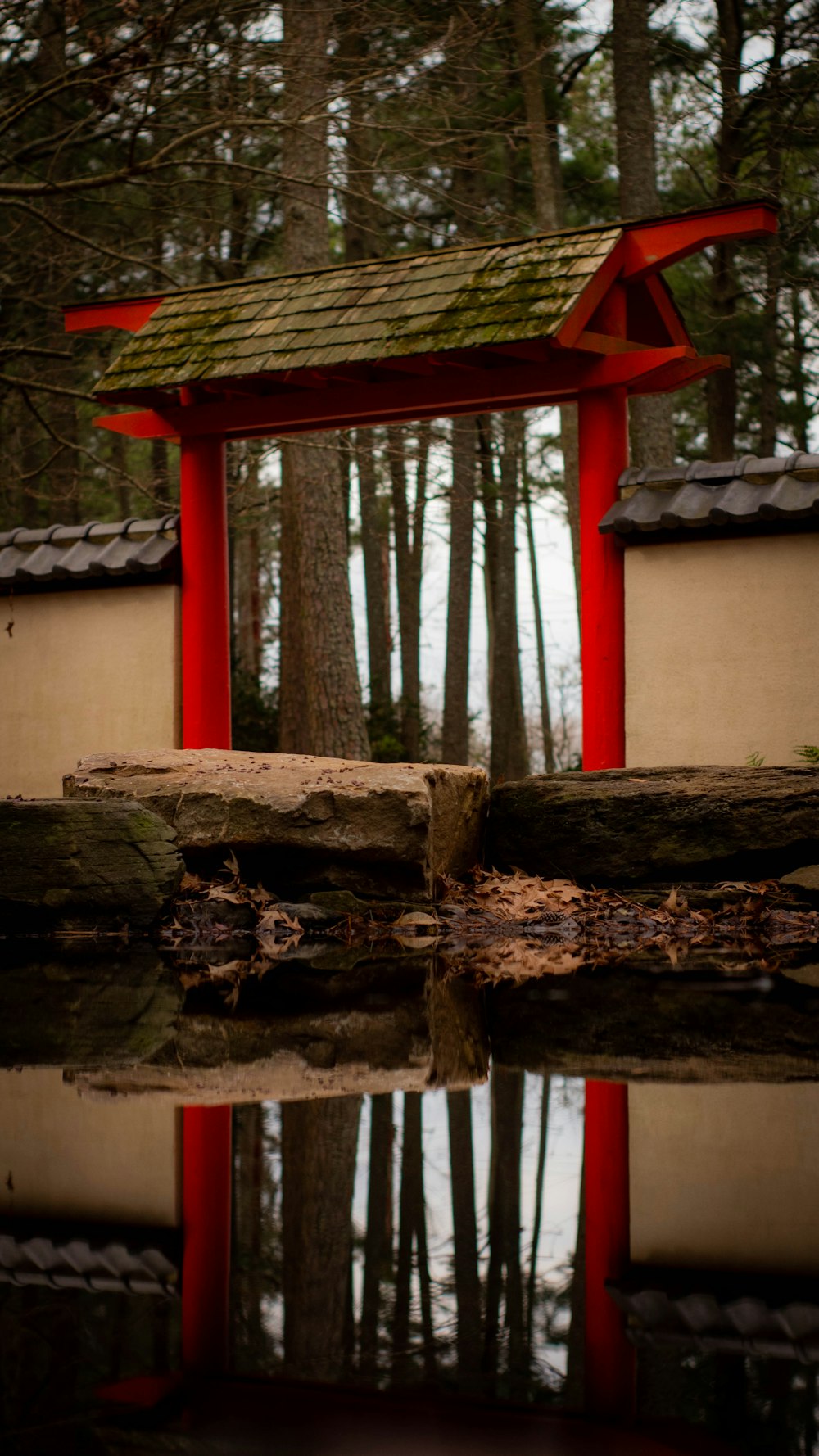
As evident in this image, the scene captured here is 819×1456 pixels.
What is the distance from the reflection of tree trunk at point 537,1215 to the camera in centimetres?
199

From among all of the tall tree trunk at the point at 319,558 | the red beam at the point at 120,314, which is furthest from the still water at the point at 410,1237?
the tall tree trunk at the point at 319,558

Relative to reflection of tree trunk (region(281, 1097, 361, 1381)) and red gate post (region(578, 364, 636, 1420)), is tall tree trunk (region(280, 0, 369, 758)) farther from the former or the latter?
reflection of tree trunk (region(281, 1097, 361, 1381))

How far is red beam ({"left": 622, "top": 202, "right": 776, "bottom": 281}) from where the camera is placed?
8.24m

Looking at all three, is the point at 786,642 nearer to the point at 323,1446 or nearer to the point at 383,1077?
the point at 383,1077

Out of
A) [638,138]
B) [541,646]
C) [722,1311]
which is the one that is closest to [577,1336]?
[722,1311]

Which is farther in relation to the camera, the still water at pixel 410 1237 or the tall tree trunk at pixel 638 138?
the tall tree trunk at pixel 638 138

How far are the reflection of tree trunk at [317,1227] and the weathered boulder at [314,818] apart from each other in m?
3.59

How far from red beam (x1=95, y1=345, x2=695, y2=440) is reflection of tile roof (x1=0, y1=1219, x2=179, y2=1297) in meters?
7.27

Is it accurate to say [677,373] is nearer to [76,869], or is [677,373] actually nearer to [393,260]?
[393,260]

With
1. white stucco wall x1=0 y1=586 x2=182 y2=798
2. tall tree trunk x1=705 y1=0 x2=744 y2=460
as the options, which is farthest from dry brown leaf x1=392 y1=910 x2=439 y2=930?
tall tree trunk x1=705 y1=0 x2=744 y2=460

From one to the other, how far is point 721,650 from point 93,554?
493cm

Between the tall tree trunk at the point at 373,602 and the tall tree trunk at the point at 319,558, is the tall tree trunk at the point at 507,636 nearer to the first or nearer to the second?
the tall tree trunk at the point at 373,602

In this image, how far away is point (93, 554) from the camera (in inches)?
417

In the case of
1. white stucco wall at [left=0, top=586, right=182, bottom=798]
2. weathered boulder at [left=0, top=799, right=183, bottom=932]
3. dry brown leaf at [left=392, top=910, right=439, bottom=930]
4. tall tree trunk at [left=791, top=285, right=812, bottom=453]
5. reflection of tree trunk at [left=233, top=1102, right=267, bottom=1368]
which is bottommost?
dry brown leaf at [left=392, top=910, right=439, bottom=930]
